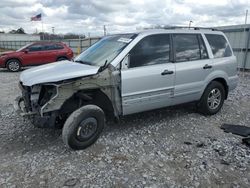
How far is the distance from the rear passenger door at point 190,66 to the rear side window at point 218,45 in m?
0.27

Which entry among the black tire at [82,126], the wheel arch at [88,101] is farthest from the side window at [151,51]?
the black tire at [82,126]

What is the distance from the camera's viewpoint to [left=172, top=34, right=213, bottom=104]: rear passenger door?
4.99 meters

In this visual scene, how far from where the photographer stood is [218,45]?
571 cm

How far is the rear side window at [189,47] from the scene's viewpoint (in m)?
5.00

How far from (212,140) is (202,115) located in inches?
53.6

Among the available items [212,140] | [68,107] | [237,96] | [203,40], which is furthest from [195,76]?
[237,96]

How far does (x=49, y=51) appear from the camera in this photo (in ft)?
49.2

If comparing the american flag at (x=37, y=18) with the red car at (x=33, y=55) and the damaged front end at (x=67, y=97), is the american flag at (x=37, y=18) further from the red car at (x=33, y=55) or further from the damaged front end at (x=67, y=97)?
the damaged front end at (x=67, y=97)

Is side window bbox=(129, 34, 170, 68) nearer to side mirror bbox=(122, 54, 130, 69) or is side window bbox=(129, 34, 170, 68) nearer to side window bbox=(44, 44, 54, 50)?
side mirror bbox=(122, 54, 130, 69)

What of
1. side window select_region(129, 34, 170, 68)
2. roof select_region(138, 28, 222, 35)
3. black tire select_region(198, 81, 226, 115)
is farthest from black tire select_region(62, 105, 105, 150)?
black tire select_region(198, 81, 226, 115)

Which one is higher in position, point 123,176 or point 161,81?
point 161,81

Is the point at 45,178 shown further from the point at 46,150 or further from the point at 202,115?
the point at 202,115

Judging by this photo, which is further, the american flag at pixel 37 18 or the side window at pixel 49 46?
the american flag at pixel 37 18

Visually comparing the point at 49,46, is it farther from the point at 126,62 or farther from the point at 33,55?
the point at 126,62
